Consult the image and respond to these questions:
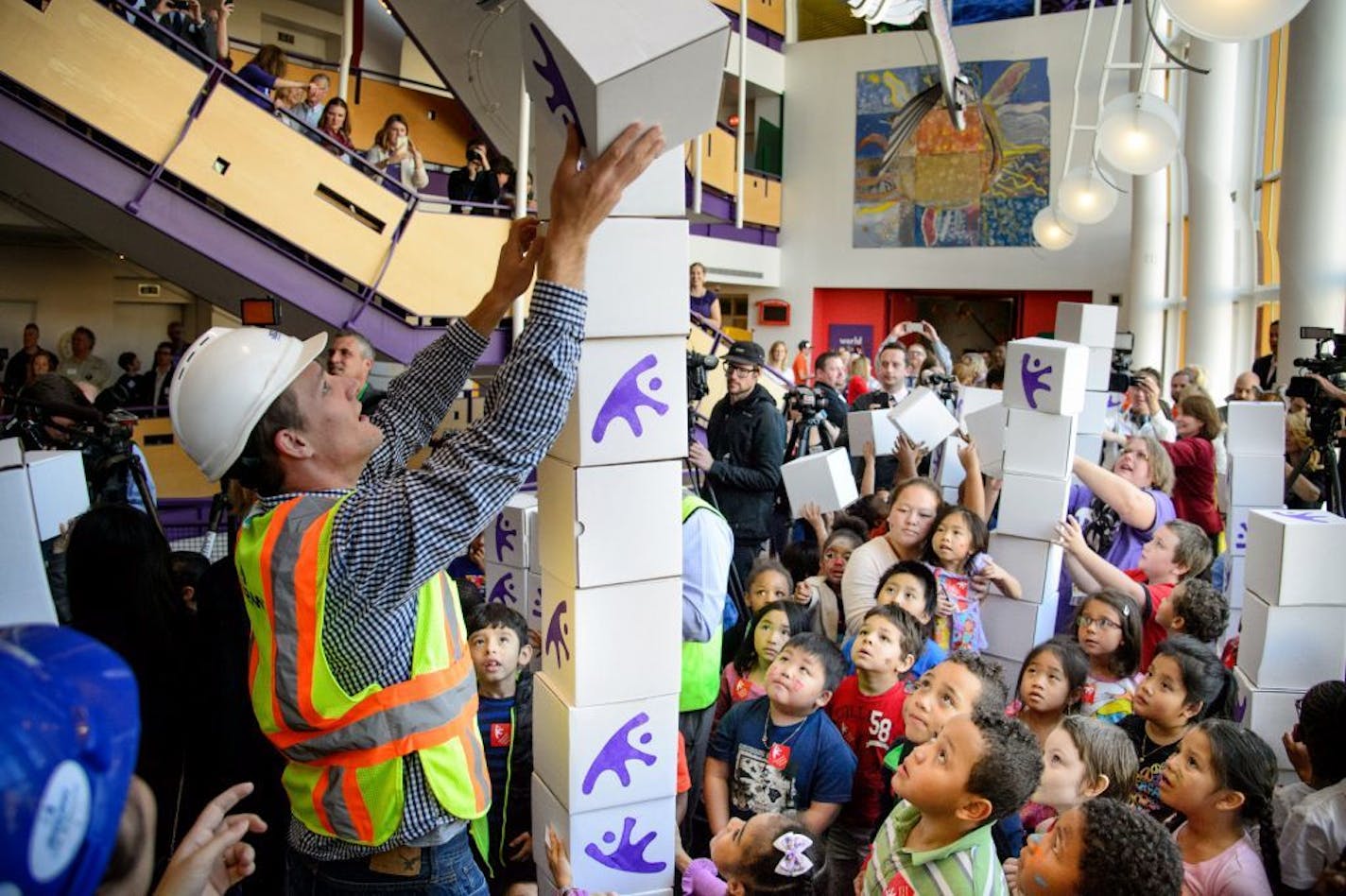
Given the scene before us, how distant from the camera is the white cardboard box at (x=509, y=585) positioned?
3.95m

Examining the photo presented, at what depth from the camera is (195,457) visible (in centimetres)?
173

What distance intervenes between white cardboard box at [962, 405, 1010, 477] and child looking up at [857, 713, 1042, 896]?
7.99 ft

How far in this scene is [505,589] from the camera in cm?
405

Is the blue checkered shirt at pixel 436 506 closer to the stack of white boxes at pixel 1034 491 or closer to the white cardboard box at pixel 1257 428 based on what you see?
the stack of white boxes at pixel 1034 491

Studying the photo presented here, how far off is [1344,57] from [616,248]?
6.31m

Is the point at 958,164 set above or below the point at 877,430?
above

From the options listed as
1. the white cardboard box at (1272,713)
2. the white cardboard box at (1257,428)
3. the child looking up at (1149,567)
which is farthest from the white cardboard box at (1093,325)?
the white cardboard box at (1272,713)

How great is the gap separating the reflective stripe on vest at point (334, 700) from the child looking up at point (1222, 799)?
5.15 ft

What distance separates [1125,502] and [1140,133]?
2355 millimetres

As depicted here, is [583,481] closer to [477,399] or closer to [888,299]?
[477,399]

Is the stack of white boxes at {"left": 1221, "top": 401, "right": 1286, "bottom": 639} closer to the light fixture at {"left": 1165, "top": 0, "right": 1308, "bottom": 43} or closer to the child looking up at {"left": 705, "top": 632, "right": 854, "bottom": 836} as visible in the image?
the light fixture at {"left": 1165, "top": 0, "right": 1308, "bottom": 43}

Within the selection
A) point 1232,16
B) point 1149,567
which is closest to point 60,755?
point 1232,16

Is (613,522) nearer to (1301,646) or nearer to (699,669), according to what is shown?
(699,669)

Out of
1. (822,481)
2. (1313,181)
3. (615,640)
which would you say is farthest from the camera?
(1313,181)
